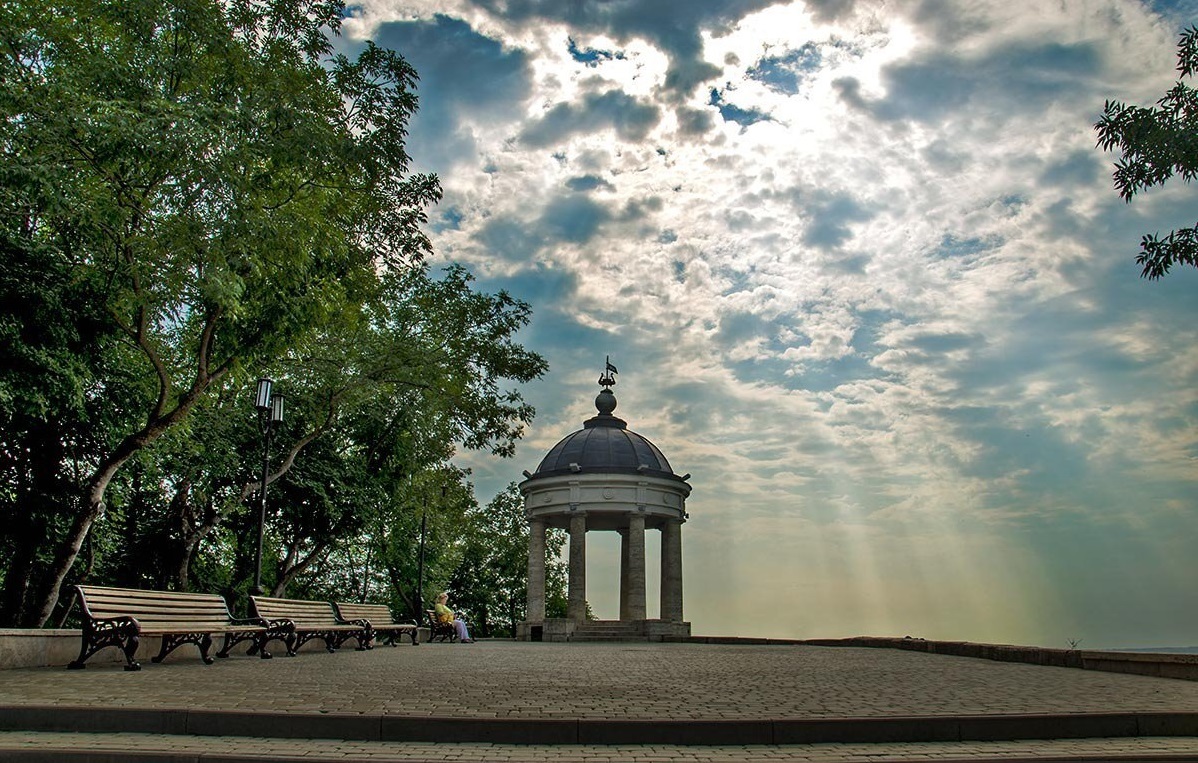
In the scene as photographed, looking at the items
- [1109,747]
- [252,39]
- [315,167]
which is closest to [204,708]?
[1109,747]

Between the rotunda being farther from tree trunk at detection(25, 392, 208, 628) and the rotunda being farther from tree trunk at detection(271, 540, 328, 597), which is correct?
tree trunk at detection(25, 392, 208, 628)

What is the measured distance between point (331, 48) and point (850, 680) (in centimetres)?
1513

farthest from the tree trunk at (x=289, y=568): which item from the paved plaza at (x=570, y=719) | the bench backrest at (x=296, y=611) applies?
the paved plaza at (x=570, y=719)

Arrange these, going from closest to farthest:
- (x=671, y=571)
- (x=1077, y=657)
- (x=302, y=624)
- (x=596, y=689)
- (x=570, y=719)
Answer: (x=570, y=719)
(x=596, y=689)
(x=1077, y=657)
(x=302, y=624)
(x=671, y=571)

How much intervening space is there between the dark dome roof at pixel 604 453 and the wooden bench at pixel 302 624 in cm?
1649

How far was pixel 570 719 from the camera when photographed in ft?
22.8

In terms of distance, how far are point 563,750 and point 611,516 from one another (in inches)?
1233

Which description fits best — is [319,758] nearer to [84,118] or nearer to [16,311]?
[84,118]

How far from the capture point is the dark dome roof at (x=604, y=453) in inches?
1421

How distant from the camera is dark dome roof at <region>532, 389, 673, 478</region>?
36094mm

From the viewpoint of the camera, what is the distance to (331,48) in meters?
18.6

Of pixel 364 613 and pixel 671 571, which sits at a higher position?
pixel 671 571

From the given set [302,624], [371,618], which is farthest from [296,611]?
[371,618]

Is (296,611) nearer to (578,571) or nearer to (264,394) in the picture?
(264,394)
